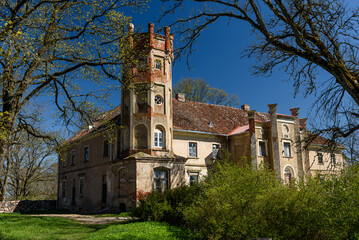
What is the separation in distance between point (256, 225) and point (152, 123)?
14.6 metres

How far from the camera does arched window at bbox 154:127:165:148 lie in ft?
76.3

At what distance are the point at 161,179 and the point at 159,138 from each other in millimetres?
2972

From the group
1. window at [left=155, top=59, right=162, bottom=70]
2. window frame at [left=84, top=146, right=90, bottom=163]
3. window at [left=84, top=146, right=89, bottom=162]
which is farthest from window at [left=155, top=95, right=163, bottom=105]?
window at [left=84, top=146, right=89, bottom=162]

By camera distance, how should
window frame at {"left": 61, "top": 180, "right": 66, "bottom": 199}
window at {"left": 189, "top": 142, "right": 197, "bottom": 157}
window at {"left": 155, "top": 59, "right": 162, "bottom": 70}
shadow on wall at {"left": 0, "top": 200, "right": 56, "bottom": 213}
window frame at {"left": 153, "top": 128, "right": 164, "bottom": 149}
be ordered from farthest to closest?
window frame at {"left": 61, "top": 180, "right": 66, "bottom": 199}, shadow on wall at {"left": 0, "top": 200, "right": 56, "bottom": 213}, window at {"left": 189, "top": 142, "right": 197, "bottom": 157}, window at {"left": 155, "top": 59, "right": 162, "bottom": 70}, window frame at {"left": 153, "top": 128, "right": 164, "bottom": 149}

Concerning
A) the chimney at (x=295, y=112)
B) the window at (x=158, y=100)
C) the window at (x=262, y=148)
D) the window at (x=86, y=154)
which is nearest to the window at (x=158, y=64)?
the window at (x=158, y=100)

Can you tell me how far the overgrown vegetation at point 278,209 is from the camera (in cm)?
916

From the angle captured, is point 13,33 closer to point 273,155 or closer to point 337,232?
point 337,232

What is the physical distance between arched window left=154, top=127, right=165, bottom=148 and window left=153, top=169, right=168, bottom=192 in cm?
185

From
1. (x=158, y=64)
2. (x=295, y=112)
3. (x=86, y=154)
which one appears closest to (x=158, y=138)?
(x=158, y=64)

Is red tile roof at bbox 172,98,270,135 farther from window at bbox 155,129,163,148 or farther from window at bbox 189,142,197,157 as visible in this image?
window at bbox 155,129,163,148

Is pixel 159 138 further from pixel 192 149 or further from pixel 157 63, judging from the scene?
pixel 157 63

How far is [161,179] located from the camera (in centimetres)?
2252

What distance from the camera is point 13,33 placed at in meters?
9.38

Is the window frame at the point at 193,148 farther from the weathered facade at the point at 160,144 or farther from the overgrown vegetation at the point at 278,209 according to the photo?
the overgrown vegetation at the point at 278,209
